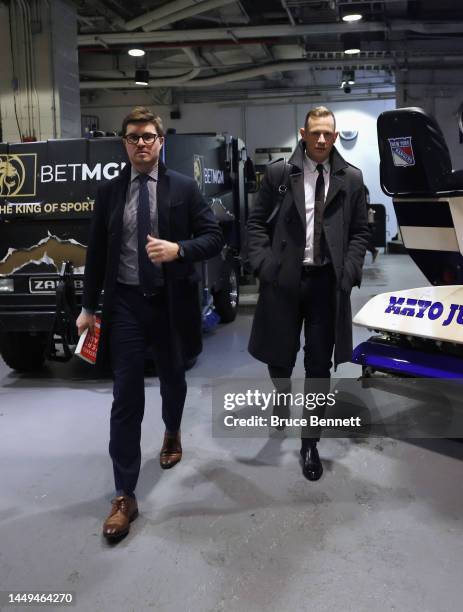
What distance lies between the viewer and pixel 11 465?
320 centimetres

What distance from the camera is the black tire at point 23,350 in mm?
4734

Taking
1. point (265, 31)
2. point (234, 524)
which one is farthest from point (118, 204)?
point (265, 31)

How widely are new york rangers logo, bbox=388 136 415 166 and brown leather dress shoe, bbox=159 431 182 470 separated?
1.77m

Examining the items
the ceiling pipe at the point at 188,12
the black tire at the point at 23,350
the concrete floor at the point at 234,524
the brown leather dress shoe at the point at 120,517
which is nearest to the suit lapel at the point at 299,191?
the concrete floor at the point at 234,524

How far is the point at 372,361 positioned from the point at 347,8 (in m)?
7.28

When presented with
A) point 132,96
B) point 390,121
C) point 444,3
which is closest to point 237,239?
point 390,121

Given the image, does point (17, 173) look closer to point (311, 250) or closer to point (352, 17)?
point (311, 250)

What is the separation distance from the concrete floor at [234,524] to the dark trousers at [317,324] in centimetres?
37

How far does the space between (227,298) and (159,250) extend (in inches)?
161

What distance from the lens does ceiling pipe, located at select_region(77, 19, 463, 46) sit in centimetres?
930

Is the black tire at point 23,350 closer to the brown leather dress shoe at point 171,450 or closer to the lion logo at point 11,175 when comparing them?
the lion logo at point 11,175

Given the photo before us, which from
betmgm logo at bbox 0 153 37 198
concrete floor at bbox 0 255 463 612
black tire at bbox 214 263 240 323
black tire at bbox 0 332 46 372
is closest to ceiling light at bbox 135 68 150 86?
black tire at bbox 214 263 240 323

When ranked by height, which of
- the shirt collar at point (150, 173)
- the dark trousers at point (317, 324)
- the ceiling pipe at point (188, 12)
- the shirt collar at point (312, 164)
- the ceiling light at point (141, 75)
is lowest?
the dark trousers at point (317, 324)

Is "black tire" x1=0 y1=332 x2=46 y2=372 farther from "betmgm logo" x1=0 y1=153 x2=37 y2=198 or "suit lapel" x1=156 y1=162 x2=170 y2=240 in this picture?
"suit lapel" x1=156 y1=162 x2=170 y2=240
